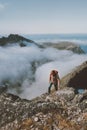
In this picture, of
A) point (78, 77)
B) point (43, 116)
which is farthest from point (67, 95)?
point (78, 77)

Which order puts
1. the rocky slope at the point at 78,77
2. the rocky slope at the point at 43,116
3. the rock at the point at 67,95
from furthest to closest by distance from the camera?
the rocky slope at the point at 78,77, the rock at the point at 67,95, the rocky slope at the point at 43,116

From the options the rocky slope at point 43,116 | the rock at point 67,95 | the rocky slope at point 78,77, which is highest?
the rocky slope at point 43,116

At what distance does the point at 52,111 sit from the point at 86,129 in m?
2.54

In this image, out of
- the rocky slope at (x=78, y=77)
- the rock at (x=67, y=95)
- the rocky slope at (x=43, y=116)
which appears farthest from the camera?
the rocky slope at (x=78, y=77)

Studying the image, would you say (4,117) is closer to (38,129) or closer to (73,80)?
(38,129)

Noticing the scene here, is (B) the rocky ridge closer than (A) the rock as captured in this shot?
Yes

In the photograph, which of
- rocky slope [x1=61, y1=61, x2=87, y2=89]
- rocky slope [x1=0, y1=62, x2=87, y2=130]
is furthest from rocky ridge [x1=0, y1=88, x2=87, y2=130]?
rocky slope [x1=61, y1=61, x2=87, y2=89]

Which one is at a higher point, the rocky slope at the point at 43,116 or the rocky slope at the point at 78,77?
the rocky slope at the point at 43,116

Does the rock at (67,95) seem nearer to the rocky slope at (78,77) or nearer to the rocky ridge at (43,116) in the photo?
the rocky ridge at (43,116)

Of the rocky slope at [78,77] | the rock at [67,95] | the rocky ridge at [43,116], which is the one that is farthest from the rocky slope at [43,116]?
the rocky slope at [78,77]

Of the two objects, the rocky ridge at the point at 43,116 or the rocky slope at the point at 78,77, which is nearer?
the rocky ridge at the point at 43,116

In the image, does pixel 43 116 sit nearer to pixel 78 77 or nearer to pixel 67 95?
pixel 67 95

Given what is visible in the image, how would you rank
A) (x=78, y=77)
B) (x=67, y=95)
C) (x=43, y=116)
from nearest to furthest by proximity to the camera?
1. (x=43, y=116)
2. (x=67, y=95)
3. (x=78, y=77)

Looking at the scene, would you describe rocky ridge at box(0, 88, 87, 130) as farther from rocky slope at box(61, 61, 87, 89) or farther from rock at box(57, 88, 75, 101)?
rocky slope at box(61, 61, 87, 89)
